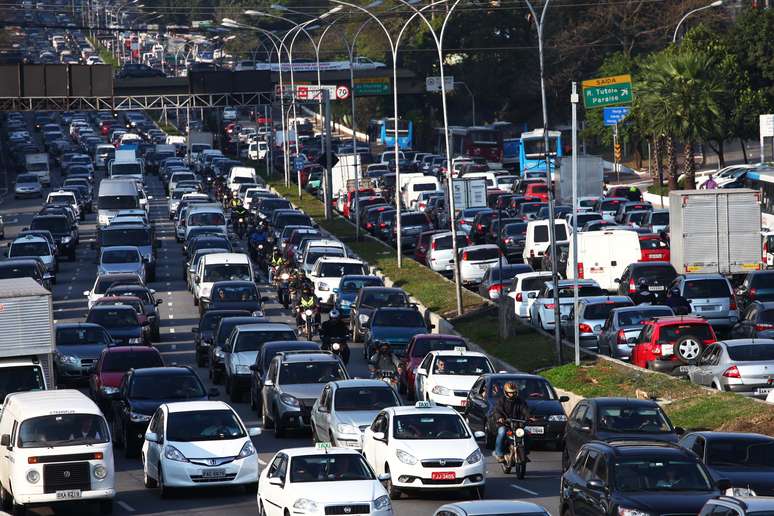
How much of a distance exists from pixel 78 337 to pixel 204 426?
13.9m

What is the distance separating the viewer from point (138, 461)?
1159 inches

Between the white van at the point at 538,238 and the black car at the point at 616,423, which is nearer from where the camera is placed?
the black car at the point at 616,423

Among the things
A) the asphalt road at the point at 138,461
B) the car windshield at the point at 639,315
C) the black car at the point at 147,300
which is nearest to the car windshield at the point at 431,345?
the asphalt road at the point at 138,461

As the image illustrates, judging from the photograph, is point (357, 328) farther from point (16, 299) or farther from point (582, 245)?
point (16, 299)

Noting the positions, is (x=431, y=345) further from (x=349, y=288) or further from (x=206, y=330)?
(x=349, y=288)

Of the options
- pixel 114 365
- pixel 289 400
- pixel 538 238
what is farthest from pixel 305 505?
pixel 538 238

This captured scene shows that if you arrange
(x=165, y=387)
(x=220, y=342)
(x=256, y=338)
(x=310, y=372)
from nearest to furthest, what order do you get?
(x=165, y=387) → (x=310, y=372) → (x=256, y=338) → (x=220, y=342)

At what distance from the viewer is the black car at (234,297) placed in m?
45.0

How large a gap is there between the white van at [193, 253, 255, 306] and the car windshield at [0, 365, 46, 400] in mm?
19822

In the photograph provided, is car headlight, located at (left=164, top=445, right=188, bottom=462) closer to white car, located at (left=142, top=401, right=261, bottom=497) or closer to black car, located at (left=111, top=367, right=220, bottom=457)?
white car, located at (left=142, top=401, right=261, bottom=497)

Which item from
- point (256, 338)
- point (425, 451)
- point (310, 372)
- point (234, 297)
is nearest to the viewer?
point (425, 451)

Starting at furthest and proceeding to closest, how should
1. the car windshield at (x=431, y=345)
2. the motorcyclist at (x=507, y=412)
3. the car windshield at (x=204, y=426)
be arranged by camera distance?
the car windshield at (x=431, y=345) < the motorcyclist at (x=507, y=412) < the car windshield at (x=204, y=426)

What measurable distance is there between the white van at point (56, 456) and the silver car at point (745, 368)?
12.1 meters

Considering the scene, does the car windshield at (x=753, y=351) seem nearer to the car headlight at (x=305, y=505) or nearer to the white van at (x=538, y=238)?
the car headlight at (x=305, y=505)
